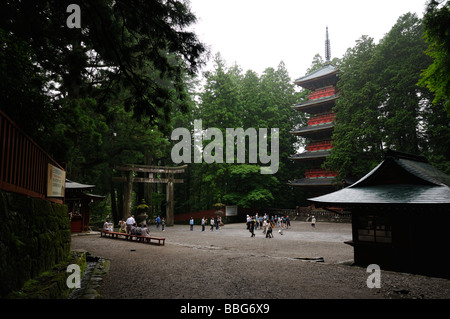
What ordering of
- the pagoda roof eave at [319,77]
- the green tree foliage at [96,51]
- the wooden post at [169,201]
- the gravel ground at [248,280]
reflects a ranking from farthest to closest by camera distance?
the pagoda roof eave at [319,77], the wooden post at [169,201], the gravel ground at [248,280], the green tree foliage at [96,51]

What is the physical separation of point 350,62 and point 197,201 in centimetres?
2273

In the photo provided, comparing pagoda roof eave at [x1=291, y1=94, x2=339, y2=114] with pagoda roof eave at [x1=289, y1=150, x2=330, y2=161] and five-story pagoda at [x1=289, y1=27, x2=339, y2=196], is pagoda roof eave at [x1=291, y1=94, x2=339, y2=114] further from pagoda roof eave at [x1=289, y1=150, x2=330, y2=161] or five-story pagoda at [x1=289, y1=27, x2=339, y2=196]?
pagoda roof eave at [x1=289, y1=150, x2=330, y2=161]

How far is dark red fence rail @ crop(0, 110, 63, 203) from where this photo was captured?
370 cm

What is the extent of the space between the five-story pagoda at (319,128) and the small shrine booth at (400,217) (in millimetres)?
19731

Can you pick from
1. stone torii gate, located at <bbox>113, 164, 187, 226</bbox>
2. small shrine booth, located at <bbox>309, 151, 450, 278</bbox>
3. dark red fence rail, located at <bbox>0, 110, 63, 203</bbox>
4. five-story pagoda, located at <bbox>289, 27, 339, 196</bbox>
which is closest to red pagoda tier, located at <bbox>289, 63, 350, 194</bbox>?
five-story pagoda, located at <bbox>289, 27, 339, 196</bbox>

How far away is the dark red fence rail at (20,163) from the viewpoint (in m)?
3.70

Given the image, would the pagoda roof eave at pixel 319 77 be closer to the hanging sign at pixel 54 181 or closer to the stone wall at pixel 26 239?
the hanging sign at pixel 54 181

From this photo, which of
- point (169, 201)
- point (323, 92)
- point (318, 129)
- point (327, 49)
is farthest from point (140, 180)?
point (327, 49)

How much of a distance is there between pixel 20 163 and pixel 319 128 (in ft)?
99.1

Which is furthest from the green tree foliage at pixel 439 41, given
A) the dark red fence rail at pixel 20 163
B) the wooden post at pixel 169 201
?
the wooden post at pixel 169 201

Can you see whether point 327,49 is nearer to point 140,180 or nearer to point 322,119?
point 322,119

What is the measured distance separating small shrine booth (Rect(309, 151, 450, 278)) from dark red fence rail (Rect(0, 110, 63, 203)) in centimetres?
809
